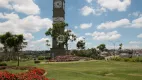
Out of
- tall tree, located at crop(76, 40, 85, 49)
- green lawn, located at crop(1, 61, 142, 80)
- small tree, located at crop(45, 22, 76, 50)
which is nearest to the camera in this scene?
green lawn, located at crop(1, 61, 142, 80)

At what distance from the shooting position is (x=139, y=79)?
2417cm

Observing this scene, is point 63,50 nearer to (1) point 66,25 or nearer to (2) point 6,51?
(1) point 66,25

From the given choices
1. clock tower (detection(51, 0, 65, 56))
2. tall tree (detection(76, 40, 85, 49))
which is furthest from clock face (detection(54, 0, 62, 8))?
tall tree (detection(76, 40, 85, 49))

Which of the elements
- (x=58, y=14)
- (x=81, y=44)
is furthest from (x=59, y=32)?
(x=81, y=44)

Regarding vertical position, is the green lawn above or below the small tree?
below

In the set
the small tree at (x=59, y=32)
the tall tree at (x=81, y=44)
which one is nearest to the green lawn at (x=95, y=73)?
the small tree at (x=59, y=32)

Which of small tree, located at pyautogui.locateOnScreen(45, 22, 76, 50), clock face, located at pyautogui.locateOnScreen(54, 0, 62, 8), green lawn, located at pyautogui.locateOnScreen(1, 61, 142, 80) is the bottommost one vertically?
green lawn, located at pyautogui.locateOnScreen(1, 61, 142, 80)

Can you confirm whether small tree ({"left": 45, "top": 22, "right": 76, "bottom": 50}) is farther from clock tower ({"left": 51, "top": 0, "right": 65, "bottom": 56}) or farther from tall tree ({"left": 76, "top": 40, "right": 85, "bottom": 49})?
tall tree ({"left": 76, "top": 40, "right": 85, "bottom": 49})

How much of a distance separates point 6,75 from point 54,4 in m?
70.6

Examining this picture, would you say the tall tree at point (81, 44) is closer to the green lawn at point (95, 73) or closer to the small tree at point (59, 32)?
the small tree at point (59, 32)

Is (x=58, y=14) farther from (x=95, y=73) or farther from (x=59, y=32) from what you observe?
(x=95, y=73)

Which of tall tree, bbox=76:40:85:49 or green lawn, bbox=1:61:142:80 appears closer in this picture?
green lawn, bbox=1:61:142:80

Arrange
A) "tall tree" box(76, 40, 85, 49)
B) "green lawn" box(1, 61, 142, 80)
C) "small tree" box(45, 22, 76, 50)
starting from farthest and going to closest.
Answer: "tall tree" box(76, 40, 85, 49)
"small tree" box(45, 22, 76, 50)
"green lawn" box(1, 61, 142, 80)

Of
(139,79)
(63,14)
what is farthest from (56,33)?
(139,79)
